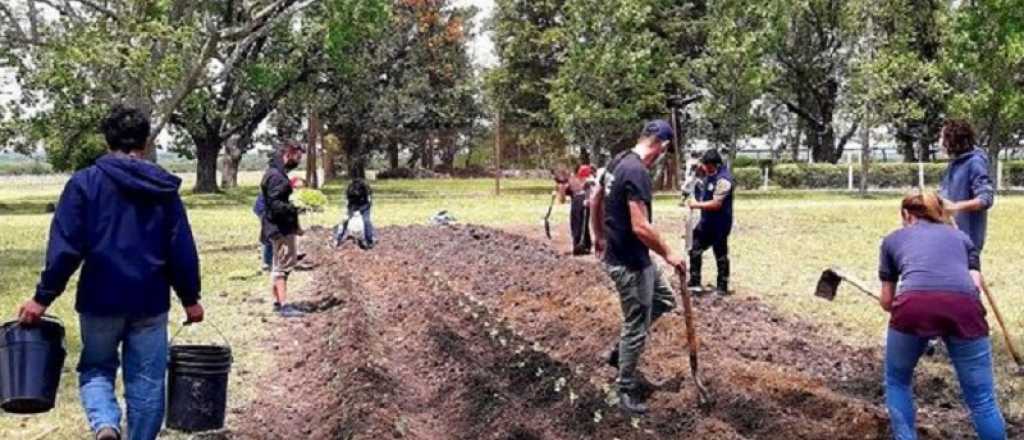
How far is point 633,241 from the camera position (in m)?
7.36

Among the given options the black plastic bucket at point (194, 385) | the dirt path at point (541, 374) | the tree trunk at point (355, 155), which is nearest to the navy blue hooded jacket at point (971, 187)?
the dirt path at point (541, 374)

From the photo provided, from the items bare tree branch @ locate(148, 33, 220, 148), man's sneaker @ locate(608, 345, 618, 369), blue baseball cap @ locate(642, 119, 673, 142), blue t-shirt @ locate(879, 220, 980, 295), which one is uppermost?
bare tree branch @ locate(148, 33, 220, 148)

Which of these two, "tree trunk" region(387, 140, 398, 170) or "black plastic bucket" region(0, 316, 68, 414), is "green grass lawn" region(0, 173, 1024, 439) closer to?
"black plastic bucket" region(0, 316, 68, 414)

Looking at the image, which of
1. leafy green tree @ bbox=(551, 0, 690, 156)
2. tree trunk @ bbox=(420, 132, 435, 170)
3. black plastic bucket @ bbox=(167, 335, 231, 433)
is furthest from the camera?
tree trunk @ bbox=(420, 132, 435, 170)

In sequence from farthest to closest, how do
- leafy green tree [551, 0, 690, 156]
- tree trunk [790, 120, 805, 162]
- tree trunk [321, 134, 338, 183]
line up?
tree trunk [790, 120, 805, 162], tree trunk [321, 134, 338, 183], leafy green tree [551, 0, 690, 156]

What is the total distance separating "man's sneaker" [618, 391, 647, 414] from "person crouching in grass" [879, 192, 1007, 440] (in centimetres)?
176

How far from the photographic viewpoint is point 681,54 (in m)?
44.7

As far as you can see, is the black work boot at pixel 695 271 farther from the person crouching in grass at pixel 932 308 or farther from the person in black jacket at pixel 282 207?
the person crouching in grass at pixel 932 308

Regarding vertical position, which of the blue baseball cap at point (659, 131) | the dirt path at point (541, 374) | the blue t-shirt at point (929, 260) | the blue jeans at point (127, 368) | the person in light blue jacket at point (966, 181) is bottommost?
the dirt path at point (541, 374)

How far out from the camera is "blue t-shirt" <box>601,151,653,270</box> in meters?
7.19

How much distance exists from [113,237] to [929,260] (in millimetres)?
3920

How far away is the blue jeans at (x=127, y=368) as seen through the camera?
17.8 feet

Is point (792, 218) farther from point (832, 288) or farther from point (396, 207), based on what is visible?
point (832, 288)

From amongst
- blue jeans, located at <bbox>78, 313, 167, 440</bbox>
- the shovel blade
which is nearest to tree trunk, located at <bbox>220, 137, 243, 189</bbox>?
the shovel blade
